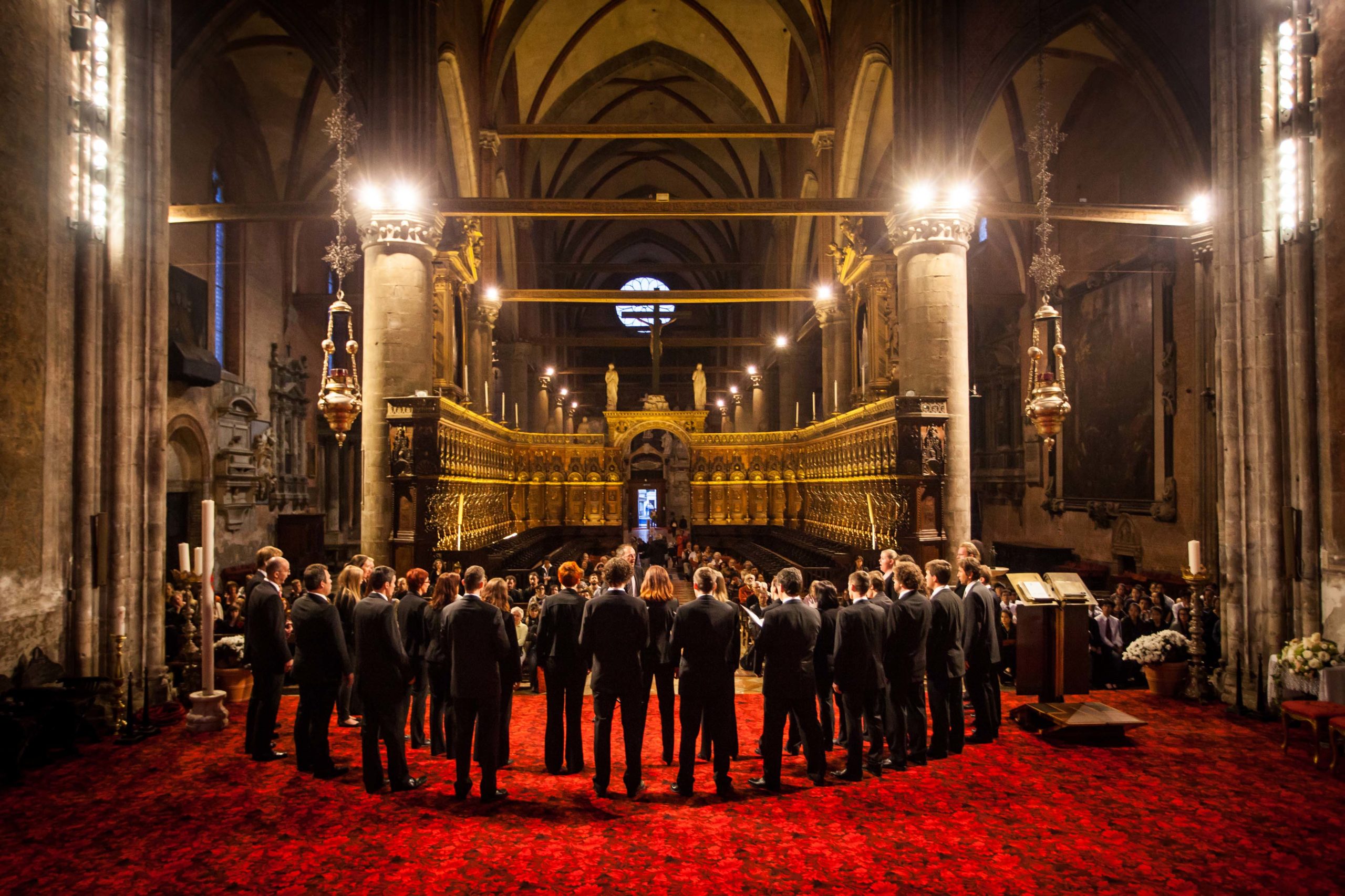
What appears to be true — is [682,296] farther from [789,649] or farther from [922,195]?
[789,649]

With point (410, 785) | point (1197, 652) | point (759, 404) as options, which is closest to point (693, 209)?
point (1197, 652)

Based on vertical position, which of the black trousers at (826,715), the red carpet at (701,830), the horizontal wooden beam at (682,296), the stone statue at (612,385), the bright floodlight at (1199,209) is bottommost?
the red carpet at (701,830)

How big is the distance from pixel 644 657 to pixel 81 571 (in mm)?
5501

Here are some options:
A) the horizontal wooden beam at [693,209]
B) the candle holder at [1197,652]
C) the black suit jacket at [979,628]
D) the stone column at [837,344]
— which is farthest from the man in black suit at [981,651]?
the stone column at [837,344]

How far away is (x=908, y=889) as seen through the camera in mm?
4133

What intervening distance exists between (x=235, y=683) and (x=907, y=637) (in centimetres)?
647

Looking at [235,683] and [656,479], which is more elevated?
[656,479]

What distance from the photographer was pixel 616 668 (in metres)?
5.37

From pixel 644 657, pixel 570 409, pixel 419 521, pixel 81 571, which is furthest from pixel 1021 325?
pixel 570 409

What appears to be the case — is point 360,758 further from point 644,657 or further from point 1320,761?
point 1320,761

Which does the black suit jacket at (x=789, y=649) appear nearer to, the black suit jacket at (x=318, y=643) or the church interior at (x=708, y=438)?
the church interior at (x=708, y=438)

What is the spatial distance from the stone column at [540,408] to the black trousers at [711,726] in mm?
26310

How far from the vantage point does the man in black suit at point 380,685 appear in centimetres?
545

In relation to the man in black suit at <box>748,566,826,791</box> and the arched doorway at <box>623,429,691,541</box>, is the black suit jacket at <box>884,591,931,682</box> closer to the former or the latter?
the man in black suit at <box>748,566,826,791</box>
